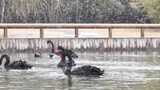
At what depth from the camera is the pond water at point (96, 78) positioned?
22859 millimetres

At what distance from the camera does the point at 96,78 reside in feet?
84.1

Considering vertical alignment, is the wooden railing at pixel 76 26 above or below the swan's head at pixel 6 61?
above

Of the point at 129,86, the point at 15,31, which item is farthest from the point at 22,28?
the point at 129,86

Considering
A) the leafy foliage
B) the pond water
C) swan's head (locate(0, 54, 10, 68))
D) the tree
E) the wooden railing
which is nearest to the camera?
the pond water

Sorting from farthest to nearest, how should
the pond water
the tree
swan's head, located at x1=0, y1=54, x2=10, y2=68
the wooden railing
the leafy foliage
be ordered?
the leafy foliage, the tree, the wooden railing, swan's head, located at x1=0, y1=54, x2=10, y2=68, the pond water

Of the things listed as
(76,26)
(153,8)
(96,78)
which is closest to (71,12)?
(153,8)

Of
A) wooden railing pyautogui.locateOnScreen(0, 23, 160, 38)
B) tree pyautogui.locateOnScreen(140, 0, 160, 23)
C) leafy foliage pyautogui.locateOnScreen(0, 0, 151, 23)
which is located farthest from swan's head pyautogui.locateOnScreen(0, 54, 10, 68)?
tree pyautogui.locateOnScreen(140, 0, 160, 23)

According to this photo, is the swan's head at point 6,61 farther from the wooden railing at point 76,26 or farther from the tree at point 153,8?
the tree at point 153,8

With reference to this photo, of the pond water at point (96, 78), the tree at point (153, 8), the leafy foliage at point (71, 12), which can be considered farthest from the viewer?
the leafy foliage at point (71, 12)

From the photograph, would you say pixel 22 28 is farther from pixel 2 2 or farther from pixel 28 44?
pixel 2 2

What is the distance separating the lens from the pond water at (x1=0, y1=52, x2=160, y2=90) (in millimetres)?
22859

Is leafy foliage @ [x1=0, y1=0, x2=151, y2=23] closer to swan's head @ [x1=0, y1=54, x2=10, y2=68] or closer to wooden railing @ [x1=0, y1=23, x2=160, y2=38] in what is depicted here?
wooden railing @ [x1=0, y1=23, x2=160, y2=38]

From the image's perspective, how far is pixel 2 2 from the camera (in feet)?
170

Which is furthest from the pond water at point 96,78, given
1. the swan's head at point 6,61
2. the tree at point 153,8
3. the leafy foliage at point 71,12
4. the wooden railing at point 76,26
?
the leafy foliage at point 71,12
